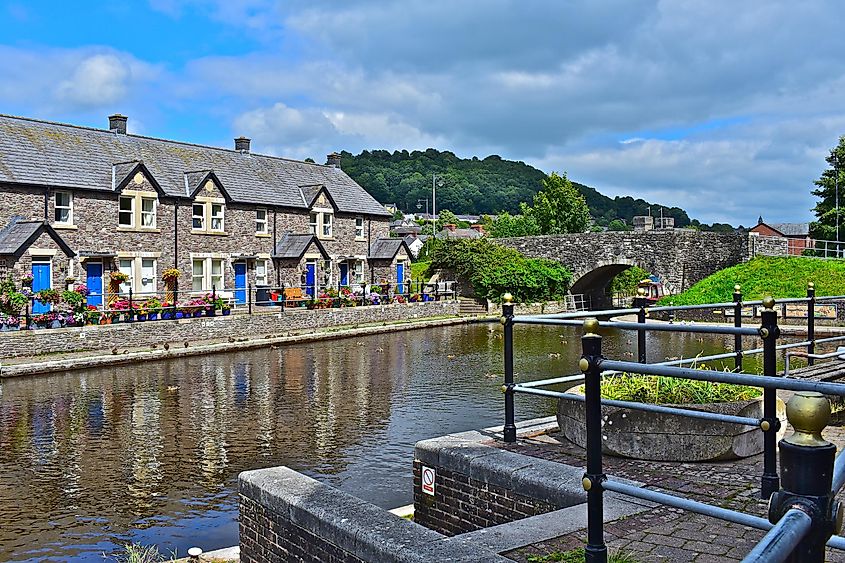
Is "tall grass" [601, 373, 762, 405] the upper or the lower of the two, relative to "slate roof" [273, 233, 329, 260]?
lower

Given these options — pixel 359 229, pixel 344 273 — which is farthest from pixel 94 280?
pixel 359 229

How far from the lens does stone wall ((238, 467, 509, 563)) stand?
13.5 ft

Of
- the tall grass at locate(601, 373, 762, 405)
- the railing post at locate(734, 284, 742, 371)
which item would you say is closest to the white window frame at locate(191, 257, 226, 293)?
the railing post at locate(734, 284, 742, 371)

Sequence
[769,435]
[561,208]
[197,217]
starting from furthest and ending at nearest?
[561,208], [197,217], [769,435]

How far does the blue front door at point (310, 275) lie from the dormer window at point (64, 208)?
35.6ft

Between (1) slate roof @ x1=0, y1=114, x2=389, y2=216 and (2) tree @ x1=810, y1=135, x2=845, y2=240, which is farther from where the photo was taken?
(2) tree @ x1=810, y1=135, x2=845, y2=240

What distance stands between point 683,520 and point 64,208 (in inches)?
1032

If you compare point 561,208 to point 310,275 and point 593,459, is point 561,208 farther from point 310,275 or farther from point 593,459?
point 593,459

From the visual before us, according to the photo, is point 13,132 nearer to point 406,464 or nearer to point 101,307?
point 101,307

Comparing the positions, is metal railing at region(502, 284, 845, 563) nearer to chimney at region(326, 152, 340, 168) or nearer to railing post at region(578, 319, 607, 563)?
railing post at region(578, 319, 607, 563)

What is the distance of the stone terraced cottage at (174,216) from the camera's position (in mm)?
25250

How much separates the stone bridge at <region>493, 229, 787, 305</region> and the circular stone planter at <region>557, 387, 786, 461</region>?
34391mm

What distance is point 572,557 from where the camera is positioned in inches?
154

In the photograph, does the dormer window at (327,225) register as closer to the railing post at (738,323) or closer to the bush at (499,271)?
the bush at (499,271)
